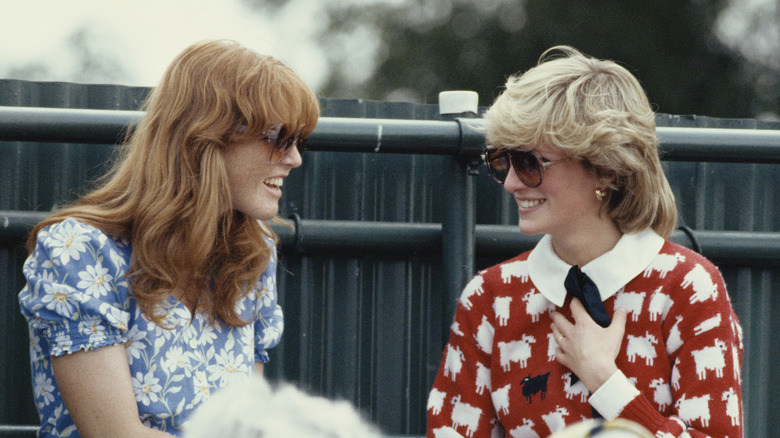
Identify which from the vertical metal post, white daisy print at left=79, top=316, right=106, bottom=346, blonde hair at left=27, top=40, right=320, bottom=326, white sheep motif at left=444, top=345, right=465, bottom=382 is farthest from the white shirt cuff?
white daisy print at left=79, top=316, right=106, bottom=346

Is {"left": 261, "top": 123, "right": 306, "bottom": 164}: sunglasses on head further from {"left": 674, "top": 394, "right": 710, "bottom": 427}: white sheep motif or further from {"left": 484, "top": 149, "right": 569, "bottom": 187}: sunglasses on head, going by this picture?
{"left": 674, "top": 394, "right": 710, "bottom": 427}: white sheep motif

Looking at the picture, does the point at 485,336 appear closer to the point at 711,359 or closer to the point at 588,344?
the point at 588,344

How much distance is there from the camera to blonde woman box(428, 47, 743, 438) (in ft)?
7.13

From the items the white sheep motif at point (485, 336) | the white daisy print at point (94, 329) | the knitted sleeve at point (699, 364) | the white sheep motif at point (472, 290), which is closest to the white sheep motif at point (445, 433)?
the white sheep motif at point (485, 336)

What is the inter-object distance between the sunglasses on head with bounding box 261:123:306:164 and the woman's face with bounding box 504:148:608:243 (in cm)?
59

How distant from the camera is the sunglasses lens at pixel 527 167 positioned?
236 centimetres

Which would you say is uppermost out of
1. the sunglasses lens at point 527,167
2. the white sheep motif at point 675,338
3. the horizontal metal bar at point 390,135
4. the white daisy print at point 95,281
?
the horizontal metal bar at point 390,135

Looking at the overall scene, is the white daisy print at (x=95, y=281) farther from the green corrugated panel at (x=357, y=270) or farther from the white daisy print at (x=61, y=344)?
the green corrugated panel at (x=357, y=270)

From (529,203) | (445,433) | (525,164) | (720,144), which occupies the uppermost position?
(720,144)

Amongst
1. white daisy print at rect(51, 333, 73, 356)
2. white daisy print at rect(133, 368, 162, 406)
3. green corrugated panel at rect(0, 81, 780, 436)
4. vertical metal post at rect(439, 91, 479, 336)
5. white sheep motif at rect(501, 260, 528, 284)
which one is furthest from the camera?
green corrugated panel at rect(0, 81, 780, 436)

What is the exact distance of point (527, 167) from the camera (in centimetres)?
237

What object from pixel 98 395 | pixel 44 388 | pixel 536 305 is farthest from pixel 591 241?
pixel 44 388

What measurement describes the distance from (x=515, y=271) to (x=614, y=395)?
1.66 feet

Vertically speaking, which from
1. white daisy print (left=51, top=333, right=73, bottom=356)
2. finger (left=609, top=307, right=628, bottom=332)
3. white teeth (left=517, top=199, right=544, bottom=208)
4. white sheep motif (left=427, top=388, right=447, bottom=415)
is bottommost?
white sheep motif (left=427, top=388, right=447, bottom=415)
